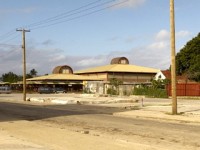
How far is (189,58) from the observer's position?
85.6 meters

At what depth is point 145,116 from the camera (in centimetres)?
2672

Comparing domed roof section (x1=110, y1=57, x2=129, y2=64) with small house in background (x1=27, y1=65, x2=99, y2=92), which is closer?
small house in background (x1=27, y1=65, x2=99, y2=92)

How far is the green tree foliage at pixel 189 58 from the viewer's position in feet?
267

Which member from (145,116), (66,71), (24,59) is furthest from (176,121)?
(66,71)

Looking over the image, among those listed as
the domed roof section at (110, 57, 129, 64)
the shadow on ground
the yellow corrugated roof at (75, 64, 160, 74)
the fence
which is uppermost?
the domed roof section at (110, 57, 129, 64)

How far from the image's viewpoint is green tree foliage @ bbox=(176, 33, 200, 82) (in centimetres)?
8149

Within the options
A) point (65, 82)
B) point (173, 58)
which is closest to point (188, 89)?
point (173, 58)

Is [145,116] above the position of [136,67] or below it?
below

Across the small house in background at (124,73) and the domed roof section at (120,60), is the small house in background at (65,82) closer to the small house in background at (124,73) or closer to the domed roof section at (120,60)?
the small house in background at (124,73)

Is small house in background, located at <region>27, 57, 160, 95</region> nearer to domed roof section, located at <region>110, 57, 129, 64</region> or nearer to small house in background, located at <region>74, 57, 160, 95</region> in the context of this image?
small house in background, located at <region>74, 57, 160, 95</region>

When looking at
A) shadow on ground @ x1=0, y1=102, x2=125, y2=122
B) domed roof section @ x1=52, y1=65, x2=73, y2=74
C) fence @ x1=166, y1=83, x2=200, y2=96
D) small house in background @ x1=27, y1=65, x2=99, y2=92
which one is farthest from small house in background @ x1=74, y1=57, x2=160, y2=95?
Answer: shadow on ground @ x1=0, y1=102, x2=125, y2=122

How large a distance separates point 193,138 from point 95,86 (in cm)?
6696

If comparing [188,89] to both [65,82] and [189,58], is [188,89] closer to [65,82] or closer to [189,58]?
[189,58]

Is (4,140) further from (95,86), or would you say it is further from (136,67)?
(136,67)
